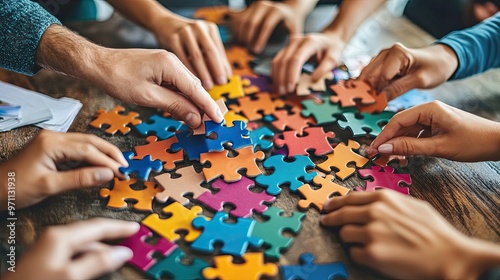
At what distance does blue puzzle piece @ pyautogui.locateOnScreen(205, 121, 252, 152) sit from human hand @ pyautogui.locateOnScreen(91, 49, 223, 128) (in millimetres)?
27

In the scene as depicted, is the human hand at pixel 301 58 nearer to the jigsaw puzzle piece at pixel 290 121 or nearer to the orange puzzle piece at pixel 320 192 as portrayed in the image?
the jigsaw puzzle piece at pixel 290 121

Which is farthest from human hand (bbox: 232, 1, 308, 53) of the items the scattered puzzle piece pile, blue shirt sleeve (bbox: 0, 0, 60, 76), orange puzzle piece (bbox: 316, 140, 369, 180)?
blue shirt sleeve (bbox: 0, 0, 60, 76)

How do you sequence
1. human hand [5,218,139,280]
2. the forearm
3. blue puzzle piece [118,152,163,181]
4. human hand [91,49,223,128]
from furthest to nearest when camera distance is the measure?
the forearm, human hand [91,49,223,128], blue puzzle piece [118,152,163,181], human hand [5,218,139,280]

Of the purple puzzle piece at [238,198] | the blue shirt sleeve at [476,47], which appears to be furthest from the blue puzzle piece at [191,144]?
the blue shirt sleeve at [476,47]

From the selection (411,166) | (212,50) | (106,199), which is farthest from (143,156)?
(411,166)

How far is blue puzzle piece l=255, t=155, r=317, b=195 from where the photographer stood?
123cm

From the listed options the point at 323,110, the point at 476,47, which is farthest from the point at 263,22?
the point at 476,47

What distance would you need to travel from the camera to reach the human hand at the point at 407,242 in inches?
36.9

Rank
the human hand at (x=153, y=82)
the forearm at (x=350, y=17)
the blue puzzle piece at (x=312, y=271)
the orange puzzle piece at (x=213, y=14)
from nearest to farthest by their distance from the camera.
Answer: the blue puzzle piece at (x=312, y=271) < the human hand at (x=153, y=82) < the forearm at (x=350, y=17) < the orange puzzle piece at (x=213, y=14)

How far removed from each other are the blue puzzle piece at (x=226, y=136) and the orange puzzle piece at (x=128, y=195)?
0.68 feet

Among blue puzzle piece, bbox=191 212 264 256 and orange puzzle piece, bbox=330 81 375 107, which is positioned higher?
orange puzzle piece, bbox=330 81 375 107

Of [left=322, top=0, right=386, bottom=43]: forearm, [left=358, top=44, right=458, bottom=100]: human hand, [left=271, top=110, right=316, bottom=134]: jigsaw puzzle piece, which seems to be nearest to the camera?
[left=271, top=110, right=316, bottom=134]: jigsaw puzzle piece

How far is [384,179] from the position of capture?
1273 millimetres

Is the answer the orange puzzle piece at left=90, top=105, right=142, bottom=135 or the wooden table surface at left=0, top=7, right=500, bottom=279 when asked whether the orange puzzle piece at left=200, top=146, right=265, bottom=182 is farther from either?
the orange puzzle piece at left=90, top=105, right=142, bottom=135
